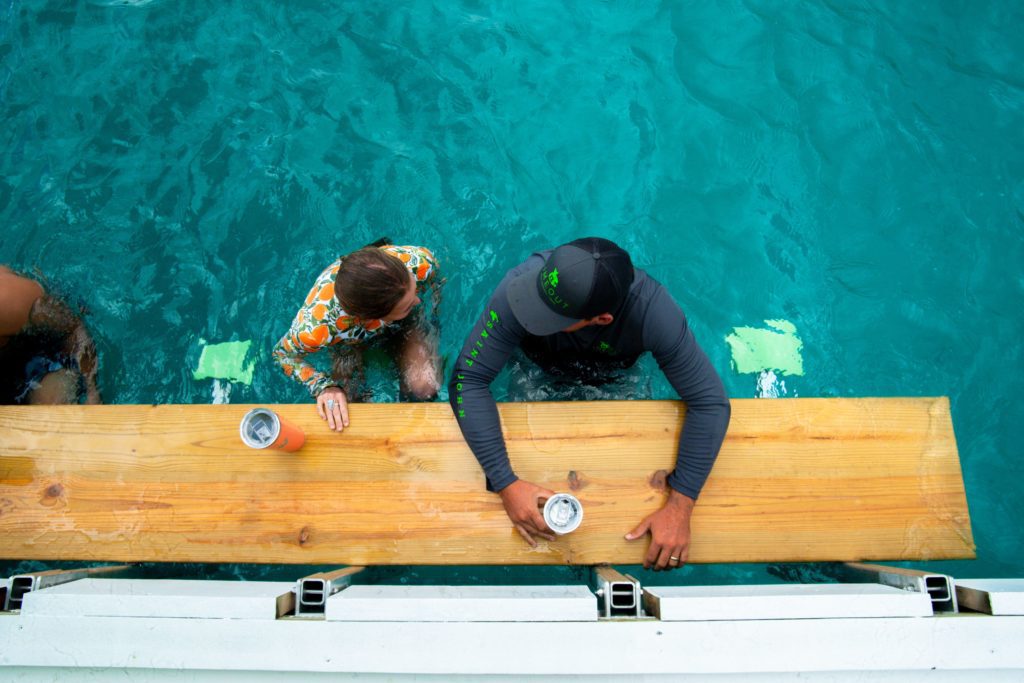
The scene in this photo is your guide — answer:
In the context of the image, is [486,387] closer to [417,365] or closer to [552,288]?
[552,288]

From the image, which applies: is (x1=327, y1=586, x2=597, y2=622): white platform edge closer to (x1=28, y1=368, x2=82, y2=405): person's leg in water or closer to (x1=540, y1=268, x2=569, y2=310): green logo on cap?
(x1=540, y1=268, x2=569, y2=310): green logo on cap

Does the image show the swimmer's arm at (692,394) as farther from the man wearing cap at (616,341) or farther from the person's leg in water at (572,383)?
the person's leg in water at (572,383)

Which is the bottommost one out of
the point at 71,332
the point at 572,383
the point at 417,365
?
the point at 71,332

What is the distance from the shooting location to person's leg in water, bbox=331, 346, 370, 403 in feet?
11.6

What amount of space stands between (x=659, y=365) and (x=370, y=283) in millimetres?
1358

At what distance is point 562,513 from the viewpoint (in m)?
2.30

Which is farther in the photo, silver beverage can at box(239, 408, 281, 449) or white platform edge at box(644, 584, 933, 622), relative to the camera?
silver beverage can at box(239, 408, 281, 449)

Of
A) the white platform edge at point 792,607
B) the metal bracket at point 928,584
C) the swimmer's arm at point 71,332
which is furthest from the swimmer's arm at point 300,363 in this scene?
the metal bracket at point 928,584

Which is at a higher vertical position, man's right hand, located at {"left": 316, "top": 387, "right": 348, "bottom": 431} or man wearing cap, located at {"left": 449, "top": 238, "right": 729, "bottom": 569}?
man wearing cap, located at {"left": 449, "top": 238, "right": 729, "bottom": 569}

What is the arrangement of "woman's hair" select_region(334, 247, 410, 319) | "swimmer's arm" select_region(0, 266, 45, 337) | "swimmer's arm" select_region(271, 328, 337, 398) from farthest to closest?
"swimmer's arm" select_region(0, 266, 45, 337)
"swimmer's arm" select_region(271, 328, 337, 398)
"woman's hair" select_region(334, 247, 410, 319)

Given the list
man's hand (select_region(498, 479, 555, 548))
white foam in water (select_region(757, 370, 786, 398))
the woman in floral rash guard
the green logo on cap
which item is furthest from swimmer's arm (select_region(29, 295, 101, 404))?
white foam in water (select_region(757, 370, 786, 398))

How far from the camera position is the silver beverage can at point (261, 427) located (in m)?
2.26

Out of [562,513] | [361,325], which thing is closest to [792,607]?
[562,513]

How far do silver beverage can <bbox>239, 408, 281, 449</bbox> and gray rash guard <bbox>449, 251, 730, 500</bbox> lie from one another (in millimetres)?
738
